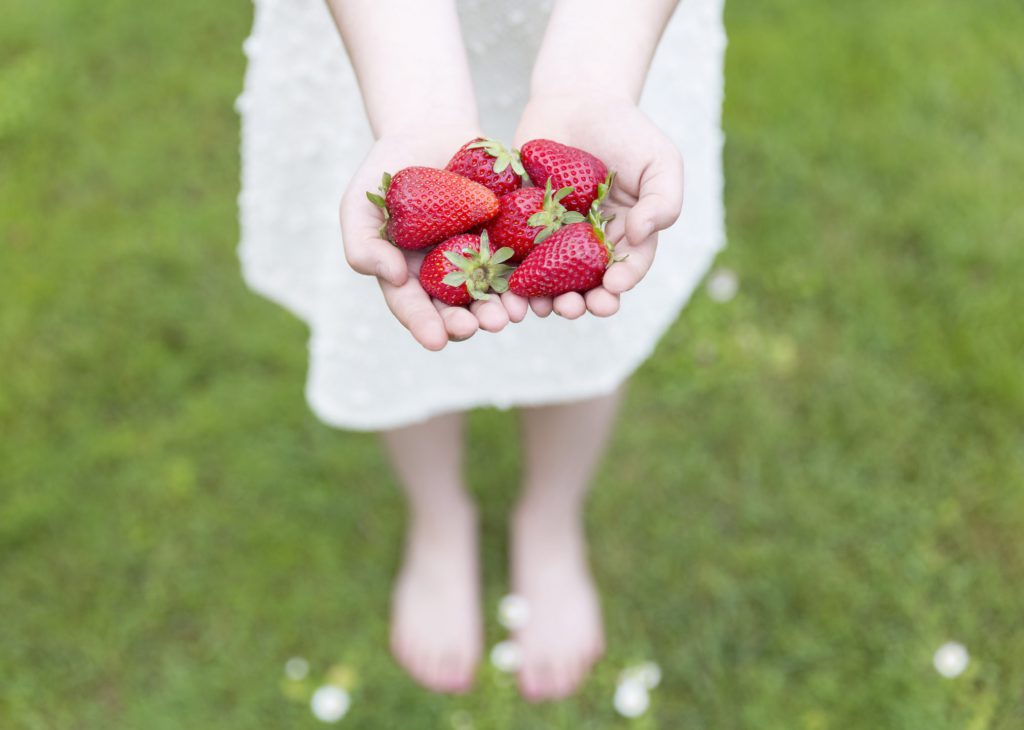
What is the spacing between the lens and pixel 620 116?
1161mm

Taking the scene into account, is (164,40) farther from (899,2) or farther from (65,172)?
(899,2)

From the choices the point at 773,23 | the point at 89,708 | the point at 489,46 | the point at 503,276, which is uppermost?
the point at 489,46

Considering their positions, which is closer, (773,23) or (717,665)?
(717,665)

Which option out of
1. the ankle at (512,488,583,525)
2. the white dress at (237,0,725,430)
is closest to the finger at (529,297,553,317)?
the white dress at (237,0,725,430)

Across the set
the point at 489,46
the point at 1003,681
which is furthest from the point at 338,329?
the point at 1003,681

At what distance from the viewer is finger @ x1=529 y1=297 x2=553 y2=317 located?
112 centimetres

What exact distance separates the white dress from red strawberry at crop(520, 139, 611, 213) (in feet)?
0.79

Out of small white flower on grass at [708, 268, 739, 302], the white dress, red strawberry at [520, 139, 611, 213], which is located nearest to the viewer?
red strawberry at [520, 139, 611, 213]

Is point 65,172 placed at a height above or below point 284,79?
below

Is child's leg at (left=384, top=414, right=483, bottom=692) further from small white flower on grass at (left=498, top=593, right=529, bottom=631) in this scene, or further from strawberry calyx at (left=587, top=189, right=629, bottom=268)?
strawberry calyx at (left=587, top=189, right=629, bottom=268)

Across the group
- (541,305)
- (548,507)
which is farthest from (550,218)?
(548,507)

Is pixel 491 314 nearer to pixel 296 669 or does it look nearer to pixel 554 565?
pixel 554 565

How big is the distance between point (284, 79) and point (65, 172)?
63.9 inches

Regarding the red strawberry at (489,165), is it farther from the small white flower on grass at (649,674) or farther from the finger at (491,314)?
the small white flower on grass at (649,674)
